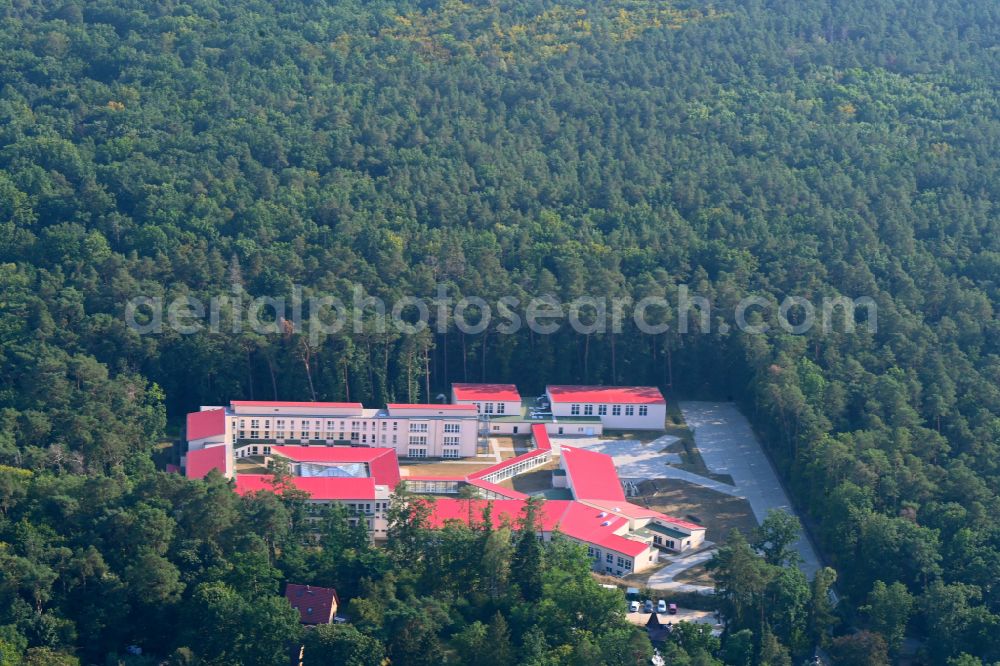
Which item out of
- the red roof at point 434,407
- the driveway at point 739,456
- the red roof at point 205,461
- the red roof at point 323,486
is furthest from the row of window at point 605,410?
the red roof at point 205,461

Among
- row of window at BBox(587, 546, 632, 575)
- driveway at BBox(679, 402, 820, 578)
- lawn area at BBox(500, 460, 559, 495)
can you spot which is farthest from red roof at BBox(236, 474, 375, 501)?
driveway at BBox(679, 402, 820, 578)

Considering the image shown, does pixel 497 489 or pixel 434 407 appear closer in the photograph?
pixel 497 489

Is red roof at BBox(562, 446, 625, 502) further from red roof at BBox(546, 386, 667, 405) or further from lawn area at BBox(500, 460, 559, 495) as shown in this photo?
red roof at BBox(546, 386, 667, 405)

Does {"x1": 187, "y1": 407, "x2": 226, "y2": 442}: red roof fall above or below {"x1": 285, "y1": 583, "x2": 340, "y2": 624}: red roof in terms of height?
above

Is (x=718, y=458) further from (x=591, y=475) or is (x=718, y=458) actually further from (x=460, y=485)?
(x=460, y=485)

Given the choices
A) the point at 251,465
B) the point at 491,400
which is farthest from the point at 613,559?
the point at 251,465

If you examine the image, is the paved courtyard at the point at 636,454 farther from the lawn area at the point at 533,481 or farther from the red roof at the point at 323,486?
the red roof at the point at 323,486

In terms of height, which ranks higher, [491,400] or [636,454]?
[491,400]
